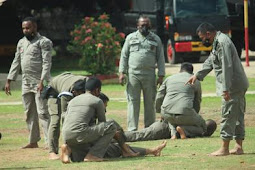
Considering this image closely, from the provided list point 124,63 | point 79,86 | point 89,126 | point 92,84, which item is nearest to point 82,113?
point 89,126

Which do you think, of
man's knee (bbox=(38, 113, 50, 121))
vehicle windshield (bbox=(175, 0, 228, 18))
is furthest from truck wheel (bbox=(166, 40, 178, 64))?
man's knee (bbox=(38, 113, 50, 121))

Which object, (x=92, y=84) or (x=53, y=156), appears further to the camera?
(x=53, y=156)

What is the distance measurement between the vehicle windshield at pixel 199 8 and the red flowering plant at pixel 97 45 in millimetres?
5479

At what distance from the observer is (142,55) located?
49.8ft

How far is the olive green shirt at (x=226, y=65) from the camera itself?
11.6m

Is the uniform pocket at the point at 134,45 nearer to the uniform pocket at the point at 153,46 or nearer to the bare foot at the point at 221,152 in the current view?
the uniform pocket at the point at 153,46

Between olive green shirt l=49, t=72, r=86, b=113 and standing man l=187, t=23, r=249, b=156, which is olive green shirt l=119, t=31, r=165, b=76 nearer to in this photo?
olive green shirt l=49, t=72, r=86, b=113

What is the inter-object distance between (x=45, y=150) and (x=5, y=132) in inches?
113

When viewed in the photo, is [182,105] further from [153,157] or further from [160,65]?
[153,157]

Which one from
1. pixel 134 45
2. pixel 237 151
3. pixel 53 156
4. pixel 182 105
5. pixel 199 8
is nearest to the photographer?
pixel 237 151

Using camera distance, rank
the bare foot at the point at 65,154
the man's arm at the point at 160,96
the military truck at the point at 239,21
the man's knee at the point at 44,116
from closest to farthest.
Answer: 1. the bare foot at the point at 65,154
2. the man's knee at the point at 44,116
3. the man's arm at the point at 160,96
4. the military truck at the point at 239,21

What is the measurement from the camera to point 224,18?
30.1m

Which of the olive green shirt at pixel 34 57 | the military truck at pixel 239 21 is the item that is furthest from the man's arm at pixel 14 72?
Answer: the military truck at pixel 239 21

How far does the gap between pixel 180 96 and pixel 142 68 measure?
1050mm
